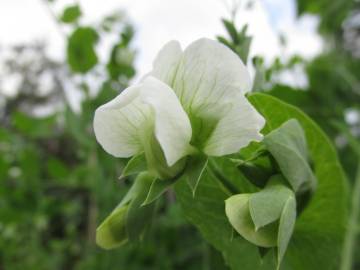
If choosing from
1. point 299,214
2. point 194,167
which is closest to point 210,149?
point 194,167

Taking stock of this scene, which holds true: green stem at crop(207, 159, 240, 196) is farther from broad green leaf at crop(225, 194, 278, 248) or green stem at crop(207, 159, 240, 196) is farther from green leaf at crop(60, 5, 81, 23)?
green leaf at crop(60, 5, 81, 23)

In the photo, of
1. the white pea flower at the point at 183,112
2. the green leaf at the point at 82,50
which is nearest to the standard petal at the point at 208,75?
the white pea flower at the point at 183,112

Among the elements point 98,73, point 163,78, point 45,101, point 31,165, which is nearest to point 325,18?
point 98,73

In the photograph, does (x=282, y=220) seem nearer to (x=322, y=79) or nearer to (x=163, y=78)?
(x=163, y=78)

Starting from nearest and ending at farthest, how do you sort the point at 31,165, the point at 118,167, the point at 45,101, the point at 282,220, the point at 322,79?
the point at 282,220, the point at 118,167, the point at 31,165, the point at 322,79, the point at 45,101

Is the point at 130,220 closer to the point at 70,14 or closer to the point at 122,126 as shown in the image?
the point at 122,126

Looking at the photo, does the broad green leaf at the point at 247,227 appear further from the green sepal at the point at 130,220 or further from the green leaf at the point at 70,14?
the green leaf at the point at 70,14
